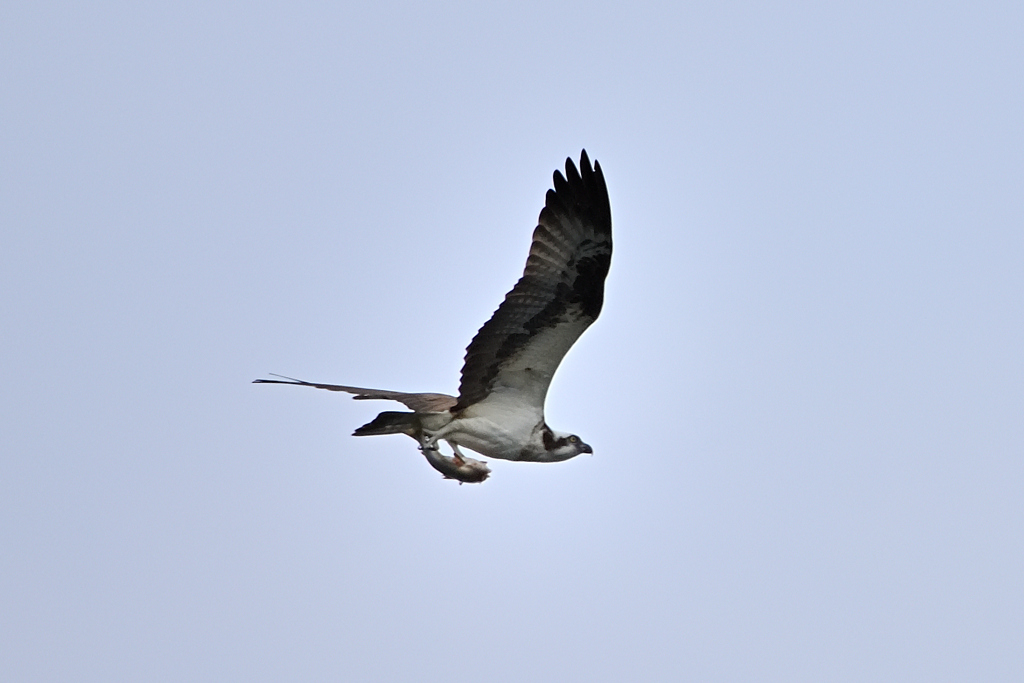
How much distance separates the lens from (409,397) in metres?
13.1

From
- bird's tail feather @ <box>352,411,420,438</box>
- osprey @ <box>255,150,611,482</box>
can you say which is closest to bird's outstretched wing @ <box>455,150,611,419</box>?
osprey @ <box>255,150,611,482</box>

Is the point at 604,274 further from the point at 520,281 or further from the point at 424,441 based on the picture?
the point at 424,441

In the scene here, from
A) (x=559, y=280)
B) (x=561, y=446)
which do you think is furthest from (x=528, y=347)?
(x=561, y=446)

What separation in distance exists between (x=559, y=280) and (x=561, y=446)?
1.57 m

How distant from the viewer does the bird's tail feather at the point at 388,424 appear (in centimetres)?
1247

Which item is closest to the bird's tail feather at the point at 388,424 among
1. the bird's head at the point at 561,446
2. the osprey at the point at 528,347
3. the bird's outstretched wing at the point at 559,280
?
the osprey at the point at 528,347

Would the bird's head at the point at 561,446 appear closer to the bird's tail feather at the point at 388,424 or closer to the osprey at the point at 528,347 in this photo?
the osprey at the point at 528,347

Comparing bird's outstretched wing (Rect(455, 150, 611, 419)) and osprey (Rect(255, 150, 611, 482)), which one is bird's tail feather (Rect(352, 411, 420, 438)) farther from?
bird's outstretched wing (Rect(455, 150, 611, 419))

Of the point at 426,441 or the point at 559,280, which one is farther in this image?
the point at 426,441

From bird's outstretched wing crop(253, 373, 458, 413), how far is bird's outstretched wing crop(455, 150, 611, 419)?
0.66m

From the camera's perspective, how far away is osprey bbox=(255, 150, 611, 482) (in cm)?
1242

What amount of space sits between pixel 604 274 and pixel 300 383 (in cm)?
265

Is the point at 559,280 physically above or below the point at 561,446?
above

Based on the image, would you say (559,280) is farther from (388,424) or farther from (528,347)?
(388,424)
